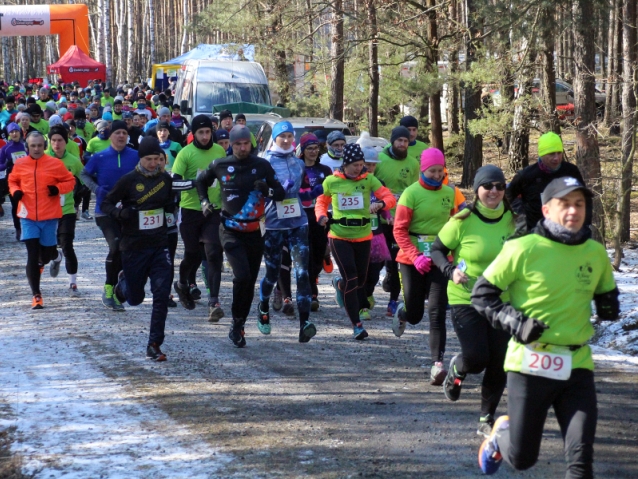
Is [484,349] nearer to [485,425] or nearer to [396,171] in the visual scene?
[485,425]

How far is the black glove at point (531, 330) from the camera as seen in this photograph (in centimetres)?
446

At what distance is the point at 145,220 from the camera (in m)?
8.30

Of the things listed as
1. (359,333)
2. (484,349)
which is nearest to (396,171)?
(359,333)

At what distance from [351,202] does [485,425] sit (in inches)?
128

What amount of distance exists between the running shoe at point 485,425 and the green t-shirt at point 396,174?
4.29m

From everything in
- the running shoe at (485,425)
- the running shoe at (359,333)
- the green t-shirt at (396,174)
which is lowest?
the running shoe at (485,425)

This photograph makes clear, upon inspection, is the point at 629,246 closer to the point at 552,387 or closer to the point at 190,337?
the point at 190,337

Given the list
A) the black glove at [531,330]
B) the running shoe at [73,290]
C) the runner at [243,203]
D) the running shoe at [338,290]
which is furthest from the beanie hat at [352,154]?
the black glove at [531,330]

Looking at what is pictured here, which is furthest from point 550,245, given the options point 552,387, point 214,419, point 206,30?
point 206,30

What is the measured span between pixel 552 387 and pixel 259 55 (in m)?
22.2

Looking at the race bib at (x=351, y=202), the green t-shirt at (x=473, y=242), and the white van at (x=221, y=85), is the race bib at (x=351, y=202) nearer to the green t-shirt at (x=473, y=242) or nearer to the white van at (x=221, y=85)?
the green t-shirt at (x=473, y=242)

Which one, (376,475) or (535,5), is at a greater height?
(535,5)

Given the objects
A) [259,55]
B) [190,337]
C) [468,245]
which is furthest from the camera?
[259,55]

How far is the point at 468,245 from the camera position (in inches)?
240
